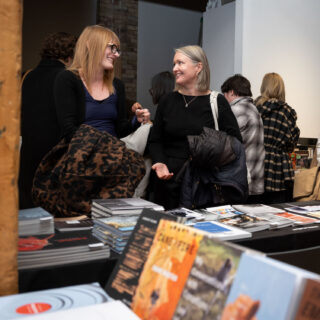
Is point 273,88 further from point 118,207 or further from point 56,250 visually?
point 56,250

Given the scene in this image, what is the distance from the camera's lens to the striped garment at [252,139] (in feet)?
10.6

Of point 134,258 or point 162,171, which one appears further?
point 162,171

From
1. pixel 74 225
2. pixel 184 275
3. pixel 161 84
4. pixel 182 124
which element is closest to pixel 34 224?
pixel 74 225

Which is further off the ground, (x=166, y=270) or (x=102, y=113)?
(x=102, y=113)

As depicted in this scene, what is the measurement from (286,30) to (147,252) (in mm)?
4692

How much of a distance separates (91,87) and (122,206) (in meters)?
0.83

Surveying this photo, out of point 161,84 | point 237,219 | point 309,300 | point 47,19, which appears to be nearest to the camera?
point 309,300

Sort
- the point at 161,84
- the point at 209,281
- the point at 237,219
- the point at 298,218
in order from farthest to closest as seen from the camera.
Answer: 1. the point at 161,84
2. the point at 298,218
3. the point at 237,219
4. the point at 209,281

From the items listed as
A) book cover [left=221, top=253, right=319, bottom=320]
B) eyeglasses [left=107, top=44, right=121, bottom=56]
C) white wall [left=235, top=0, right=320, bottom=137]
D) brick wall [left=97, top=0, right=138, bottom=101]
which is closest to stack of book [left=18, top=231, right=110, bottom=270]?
book cover [left=221, top=253, right=319, bottom=320]

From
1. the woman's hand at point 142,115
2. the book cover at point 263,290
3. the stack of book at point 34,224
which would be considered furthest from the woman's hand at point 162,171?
the book cover at point 263,290

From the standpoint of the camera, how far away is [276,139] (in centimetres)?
354

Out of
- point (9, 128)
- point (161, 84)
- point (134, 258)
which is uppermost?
point (161, 84)

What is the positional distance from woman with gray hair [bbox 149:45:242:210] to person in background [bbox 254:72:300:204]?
1188 mm

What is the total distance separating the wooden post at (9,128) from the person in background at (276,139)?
9.41 feet
